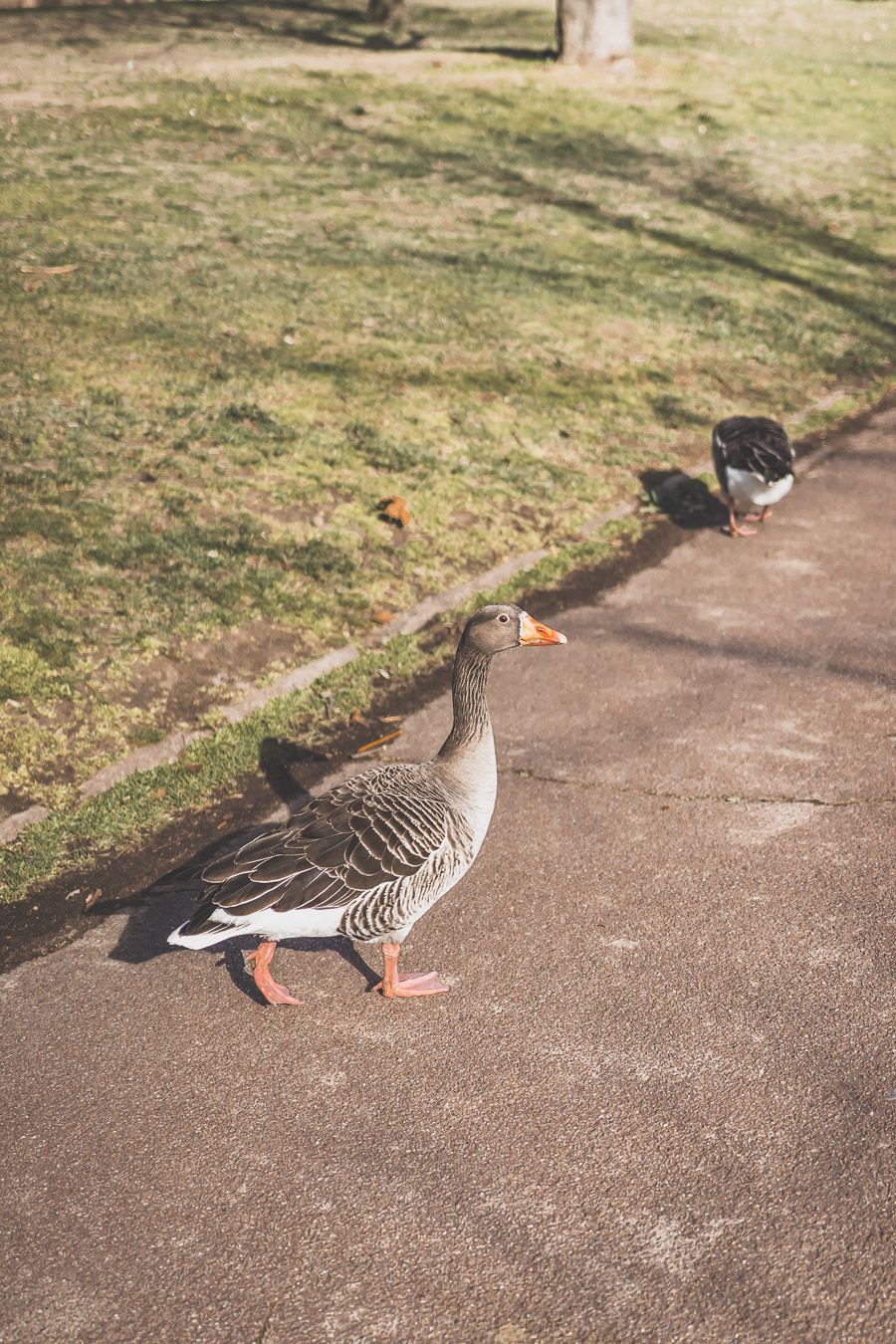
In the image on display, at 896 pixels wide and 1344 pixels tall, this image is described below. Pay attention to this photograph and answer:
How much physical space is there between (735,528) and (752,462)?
754 mm

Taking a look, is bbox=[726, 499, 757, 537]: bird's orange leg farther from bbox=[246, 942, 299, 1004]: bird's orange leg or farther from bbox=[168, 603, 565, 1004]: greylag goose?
bbox=[246, 942, 299, 1004]: bird's orange leg

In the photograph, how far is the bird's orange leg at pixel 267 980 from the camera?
485 centimetres

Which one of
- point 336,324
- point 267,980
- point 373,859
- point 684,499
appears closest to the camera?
point 373,859

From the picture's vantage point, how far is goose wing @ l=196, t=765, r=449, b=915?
455 cm

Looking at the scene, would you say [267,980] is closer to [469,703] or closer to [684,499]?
[469,703]

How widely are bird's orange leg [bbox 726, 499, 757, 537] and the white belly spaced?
0.16 m

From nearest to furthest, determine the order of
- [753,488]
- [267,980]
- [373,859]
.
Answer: [373,859] → [267,980] → [753,488]

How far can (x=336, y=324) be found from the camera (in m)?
12.2

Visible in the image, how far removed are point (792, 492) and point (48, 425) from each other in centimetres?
629

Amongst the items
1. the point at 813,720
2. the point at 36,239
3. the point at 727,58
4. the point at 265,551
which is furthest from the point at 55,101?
the point at 813,720

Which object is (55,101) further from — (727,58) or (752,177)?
(727,58)

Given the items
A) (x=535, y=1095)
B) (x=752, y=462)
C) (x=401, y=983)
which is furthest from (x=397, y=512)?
(x=535, y=1095)

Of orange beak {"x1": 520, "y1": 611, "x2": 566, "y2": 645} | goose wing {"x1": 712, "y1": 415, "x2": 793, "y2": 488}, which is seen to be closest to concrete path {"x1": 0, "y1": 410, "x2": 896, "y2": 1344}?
orange beak {"x1": 520, "y1": 611, "x2": 566, "y2": 645}

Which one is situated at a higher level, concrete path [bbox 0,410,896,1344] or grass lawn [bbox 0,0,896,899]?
grass lawn [bbox 0,0,896,899]
